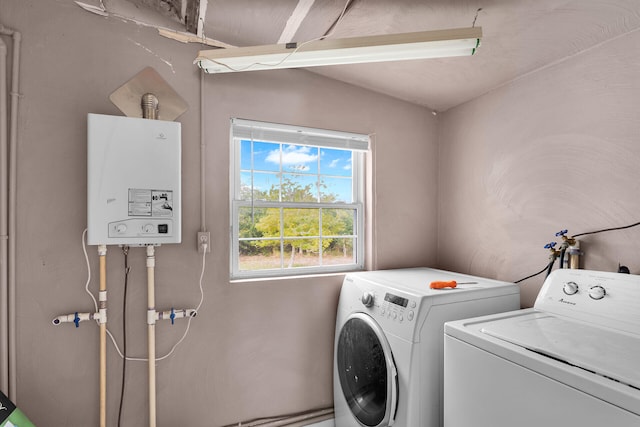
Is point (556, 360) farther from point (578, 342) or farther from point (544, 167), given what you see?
point (544, 167)

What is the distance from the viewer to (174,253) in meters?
1.84

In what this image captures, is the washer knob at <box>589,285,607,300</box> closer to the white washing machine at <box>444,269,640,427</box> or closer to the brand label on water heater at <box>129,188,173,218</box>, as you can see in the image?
the white washing machine at <box>444,269,640,427</box>

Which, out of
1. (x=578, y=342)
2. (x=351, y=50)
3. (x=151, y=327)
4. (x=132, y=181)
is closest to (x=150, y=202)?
(x=132, y=181)

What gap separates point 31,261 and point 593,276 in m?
2.60

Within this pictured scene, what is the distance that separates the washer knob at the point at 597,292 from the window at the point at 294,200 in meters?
1.33

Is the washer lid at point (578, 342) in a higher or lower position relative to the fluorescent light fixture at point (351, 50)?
lower

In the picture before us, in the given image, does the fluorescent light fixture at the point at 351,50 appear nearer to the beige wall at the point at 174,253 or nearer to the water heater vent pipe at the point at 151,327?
the beige wall at the point at 174,253

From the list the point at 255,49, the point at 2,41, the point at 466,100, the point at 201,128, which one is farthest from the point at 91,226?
the point at 466,100

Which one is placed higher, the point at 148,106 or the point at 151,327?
the point at 148,106

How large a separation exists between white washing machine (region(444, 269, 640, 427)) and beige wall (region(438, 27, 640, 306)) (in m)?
0.34

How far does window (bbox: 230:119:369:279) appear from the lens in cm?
207

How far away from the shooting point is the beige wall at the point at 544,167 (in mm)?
1479

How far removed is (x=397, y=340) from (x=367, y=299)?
30 centimetres

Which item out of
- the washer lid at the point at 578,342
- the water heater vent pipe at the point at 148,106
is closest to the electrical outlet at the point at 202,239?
the water heater vent pipe at the point at 148,106
